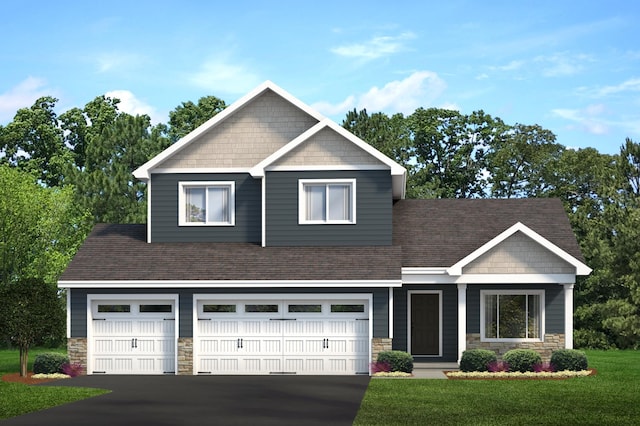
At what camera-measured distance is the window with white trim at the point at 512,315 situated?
3144 cm

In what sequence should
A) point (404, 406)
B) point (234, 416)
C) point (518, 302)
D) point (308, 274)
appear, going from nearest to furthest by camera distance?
point (234, 416) < point (404, 406) < point (308, 274) < point (518, 302)

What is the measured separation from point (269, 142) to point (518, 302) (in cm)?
969

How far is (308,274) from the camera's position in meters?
29.7

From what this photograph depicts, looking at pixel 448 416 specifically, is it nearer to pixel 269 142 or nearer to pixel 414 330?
pixel 414 330

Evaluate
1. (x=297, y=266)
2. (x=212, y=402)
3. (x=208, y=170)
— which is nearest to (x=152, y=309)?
(x=297, y=266)

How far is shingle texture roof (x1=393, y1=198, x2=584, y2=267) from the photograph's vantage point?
32281 mm

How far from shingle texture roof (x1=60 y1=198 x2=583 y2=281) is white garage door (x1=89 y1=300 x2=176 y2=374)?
119cm

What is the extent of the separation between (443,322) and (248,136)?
8.91 metres

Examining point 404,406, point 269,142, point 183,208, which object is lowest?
point 404,406

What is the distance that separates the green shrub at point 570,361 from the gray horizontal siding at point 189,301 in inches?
202

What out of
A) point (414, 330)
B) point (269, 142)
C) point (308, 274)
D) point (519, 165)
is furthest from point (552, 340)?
point (519, 165)

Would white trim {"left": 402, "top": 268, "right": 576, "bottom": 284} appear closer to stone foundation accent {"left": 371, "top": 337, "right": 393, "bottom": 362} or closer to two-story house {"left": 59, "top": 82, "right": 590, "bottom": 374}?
two-story house {"left": 59, "top": 82, "right": 590, "bottom": 374}

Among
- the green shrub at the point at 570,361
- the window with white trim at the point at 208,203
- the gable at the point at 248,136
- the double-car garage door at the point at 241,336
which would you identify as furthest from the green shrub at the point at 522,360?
the window with white trim at the point at 208,203

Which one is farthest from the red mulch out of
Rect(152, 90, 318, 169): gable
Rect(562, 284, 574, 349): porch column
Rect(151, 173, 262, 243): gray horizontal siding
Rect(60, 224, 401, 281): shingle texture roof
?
Rect(562, 284, 574, 349): porch column
